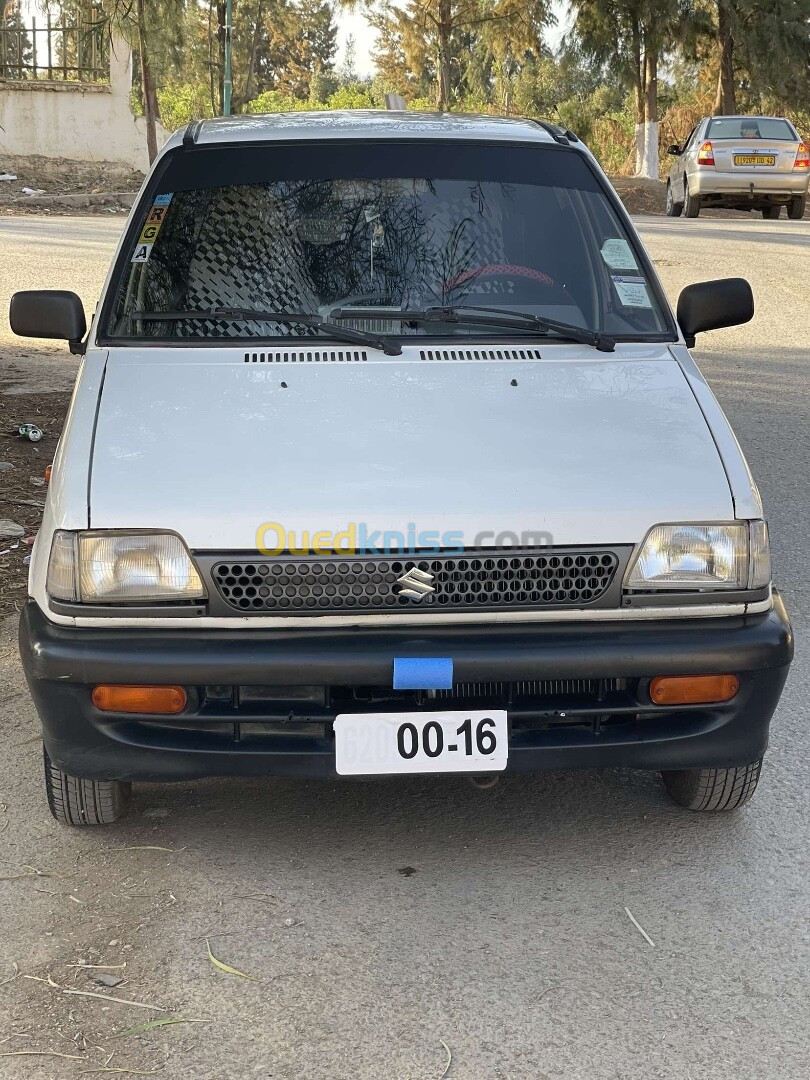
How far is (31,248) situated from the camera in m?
16.1

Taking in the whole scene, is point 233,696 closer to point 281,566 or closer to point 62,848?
point 281,566

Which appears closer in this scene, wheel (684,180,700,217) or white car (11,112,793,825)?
white car (11,112,793,825)

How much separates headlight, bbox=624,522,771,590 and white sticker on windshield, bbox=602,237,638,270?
4.50 feet

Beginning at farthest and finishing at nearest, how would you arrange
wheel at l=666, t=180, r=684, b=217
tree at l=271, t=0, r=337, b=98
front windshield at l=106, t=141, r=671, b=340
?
tree at l=271, t=0, r=337, b=98 < wheel at l=666, t=180, r=684, b=217 < front windshield at l=106, t=141, r=671, b=340

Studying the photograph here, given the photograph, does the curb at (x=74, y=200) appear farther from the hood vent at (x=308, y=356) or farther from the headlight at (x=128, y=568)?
the headlight at (x=128, y=568)

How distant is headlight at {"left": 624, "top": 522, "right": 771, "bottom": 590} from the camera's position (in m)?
3.30

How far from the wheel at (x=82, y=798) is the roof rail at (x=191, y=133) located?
7.10 feet

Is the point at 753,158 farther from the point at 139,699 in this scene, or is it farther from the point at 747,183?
the point at 139,699

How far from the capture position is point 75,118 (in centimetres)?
3008

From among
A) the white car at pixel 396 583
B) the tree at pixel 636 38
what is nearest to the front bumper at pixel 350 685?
the white car at pixel 396 583

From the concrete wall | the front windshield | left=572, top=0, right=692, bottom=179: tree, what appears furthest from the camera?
left=572, top=0, right=692, bottom=179: tree

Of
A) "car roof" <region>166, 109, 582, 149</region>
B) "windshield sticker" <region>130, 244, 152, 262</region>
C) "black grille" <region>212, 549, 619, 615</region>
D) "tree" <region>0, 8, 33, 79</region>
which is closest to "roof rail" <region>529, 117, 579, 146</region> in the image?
"car roof" <region>166, 109, 582, 149</region>

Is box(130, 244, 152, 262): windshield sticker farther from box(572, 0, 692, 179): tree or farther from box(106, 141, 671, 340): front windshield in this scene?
box(572, 0, 692, 179): tree

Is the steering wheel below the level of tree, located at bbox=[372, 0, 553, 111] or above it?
below
